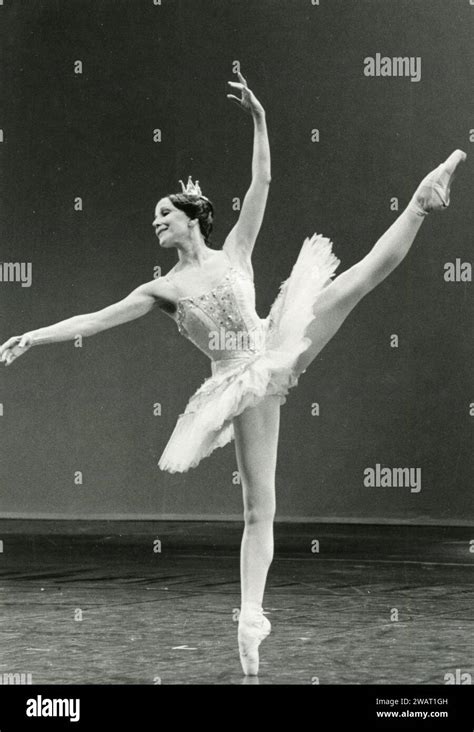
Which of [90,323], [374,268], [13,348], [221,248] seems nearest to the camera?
[13,348]

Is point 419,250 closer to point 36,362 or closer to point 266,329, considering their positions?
point 36,362

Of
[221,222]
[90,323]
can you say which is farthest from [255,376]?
[221,222]

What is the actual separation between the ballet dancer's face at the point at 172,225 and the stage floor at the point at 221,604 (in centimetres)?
125

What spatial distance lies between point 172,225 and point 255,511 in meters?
0.85

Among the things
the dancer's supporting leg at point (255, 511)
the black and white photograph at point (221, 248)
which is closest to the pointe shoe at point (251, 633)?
→ the dancer's supporting leg at point (255, 511)

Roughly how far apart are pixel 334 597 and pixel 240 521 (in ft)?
10.2

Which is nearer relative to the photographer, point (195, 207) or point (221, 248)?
point (195, 207)

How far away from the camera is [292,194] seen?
779cm

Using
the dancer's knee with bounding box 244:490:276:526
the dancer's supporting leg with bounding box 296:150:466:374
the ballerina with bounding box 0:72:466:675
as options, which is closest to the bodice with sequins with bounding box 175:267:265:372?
the ballerina with bounding box 0:72:466:675

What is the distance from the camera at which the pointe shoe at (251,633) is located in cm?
299

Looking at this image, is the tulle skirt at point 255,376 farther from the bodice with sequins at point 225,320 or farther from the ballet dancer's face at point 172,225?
the ballet dancer's face at point 172,225

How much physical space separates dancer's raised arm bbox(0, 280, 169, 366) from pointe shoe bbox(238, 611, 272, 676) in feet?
2.88

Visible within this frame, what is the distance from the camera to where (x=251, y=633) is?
9.82 feet

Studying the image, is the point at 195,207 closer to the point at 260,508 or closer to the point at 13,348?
the point at 13,348
